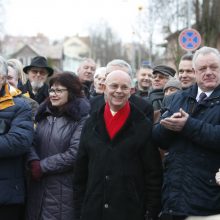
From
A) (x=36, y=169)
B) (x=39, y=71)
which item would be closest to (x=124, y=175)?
(x=36, y=169)

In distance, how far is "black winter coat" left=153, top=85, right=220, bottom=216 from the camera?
12.7 feet

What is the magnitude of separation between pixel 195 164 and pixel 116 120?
2.87 feet

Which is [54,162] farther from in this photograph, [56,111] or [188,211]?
[188,211]

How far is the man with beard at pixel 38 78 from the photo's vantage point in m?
7.38

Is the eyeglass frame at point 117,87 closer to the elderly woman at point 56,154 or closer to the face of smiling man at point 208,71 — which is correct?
the face of smiling man at point 208,71

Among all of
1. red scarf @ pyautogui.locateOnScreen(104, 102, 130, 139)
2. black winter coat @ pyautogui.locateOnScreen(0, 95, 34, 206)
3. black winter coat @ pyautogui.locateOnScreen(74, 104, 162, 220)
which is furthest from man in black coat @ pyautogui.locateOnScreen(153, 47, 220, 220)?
black winter coat @ pyautogui.locateOnScreen(0, 95, 34, 206)

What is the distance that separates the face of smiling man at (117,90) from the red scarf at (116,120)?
54 mm

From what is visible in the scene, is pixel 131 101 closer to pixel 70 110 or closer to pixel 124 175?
pixel 70 110

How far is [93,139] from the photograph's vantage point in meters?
4.41

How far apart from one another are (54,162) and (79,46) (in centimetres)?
14466

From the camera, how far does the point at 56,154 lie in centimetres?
506

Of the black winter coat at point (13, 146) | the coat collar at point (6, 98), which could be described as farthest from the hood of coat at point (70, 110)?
the coat collar at point (6, 98)

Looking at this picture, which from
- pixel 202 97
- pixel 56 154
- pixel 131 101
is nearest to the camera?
pixel 202 97

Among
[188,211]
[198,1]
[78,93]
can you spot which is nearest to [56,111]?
[78,93]
